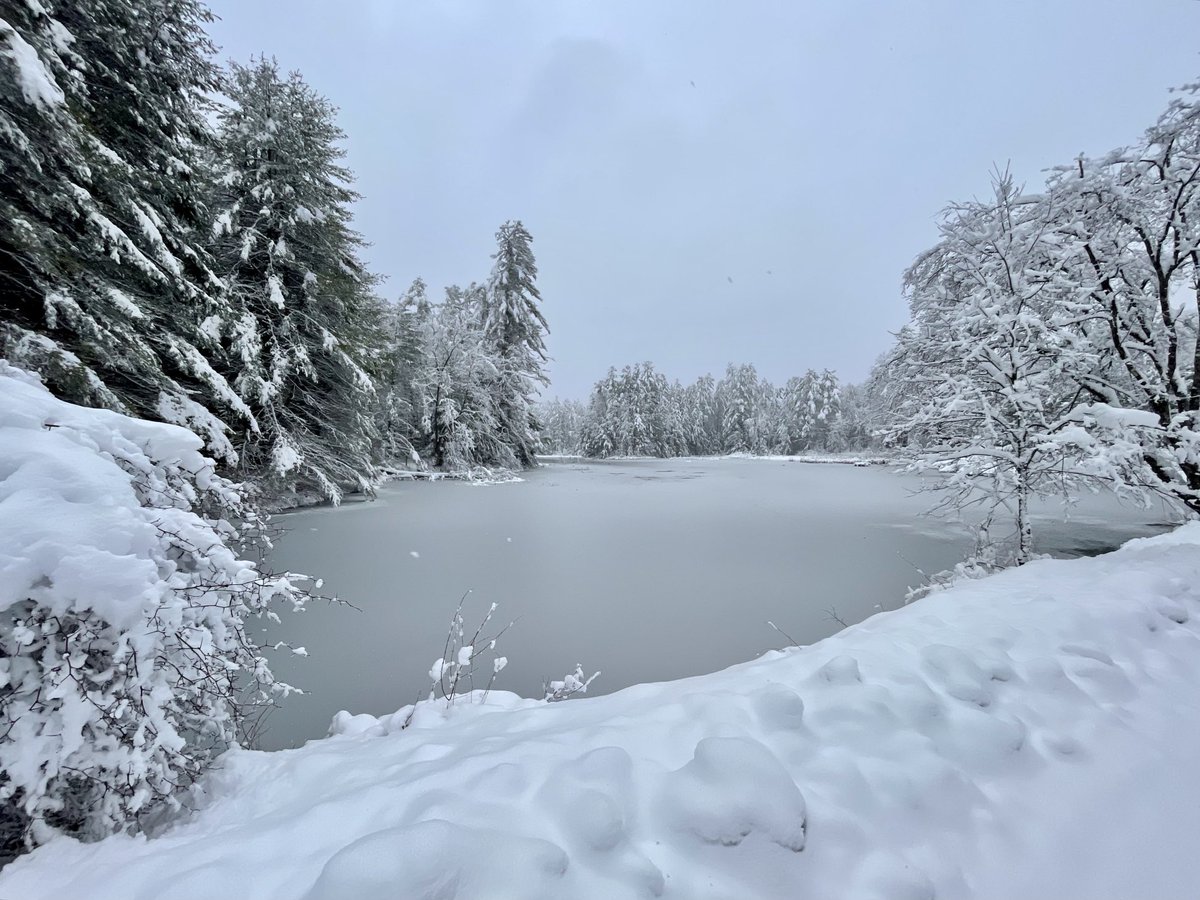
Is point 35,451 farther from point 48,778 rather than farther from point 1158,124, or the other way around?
point 1158,124

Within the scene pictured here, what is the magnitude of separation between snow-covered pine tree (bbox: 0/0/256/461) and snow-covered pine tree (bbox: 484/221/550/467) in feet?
49.2

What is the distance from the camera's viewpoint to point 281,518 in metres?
8.28

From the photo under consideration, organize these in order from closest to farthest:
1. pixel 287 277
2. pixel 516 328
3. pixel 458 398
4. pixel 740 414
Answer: pixel 287 277, pixel 458 398, pixel 516 328, pixel 740 414

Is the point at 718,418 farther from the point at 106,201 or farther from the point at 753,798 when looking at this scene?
the point at 753,798

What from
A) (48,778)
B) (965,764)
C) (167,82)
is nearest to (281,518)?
(167,82)

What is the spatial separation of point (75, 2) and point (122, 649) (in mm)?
7436

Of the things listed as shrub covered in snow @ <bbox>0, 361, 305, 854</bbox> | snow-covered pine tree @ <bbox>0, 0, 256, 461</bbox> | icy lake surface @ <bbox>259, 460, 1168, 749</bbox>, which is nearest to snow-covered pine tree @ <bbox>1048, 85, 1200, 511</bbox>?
icy lake surface @ <bbox>259, 460, 1168, 749</bbox>

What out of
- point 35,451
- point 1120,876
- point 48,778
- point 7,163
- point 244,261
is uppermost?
point 244,261

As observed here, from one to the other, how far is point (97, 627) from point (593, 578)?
14.7 feet

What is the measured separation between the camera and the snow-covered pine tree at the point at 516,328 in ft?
72.2

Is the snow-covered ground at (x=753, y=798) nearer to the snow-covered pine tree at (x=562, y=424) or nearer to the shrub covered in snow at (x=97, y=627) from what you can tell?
the shrub covered in snow at (x=97, y=627)

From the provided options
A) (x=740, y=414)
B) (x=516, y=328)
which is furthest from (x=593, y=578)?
(x=740, y=414)

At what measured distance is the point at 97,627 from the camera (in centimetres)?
146

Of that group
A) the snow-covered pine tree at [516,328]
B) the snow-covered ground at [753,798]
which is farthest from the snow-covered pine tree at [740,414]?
the snow-covered ground at [753,798]
